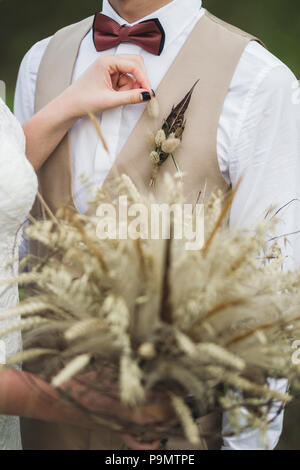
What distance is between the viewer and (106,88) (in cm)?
118

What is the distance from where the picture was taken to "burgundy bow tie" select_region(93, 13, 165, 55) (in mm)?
1227

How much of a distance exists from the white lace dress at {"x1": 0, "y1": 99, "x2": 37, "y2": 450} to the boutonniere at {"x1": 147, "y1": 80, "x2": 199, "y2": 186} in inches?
10.5

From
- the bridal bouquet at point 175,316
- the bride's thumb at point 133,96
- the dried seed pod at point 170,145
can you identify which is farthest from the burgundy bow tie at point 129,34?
the bridal bouquet at point 175,316

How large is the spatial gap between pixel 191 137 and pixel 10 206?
16.4 inches

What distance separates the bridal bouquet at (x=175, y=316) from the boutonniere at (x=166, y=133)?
39 centimetres

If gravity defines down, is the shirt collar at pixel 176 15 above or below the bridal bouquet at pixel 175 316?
above

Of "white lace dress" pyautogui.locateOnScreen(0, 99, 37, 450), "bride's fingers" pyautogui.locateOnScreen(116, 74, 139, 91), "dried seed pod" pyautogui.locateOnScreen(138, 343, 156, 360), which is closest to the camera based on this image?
"dried seed pod" pyautogui.locateOnScreen(138, 343, 156, 360)

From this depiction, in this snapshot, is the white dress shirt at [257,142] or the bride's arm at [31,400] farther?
the white dress shirt at [257,142]

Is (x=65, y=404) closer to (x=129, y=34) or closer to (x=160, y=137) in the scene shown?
(x=160, y=137)

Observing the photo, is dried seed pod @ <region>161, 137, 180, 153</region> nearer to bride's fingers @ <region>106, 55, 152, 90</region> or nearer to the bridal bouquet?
bride's fingers @ <region>106, 55, 152, 90</region>

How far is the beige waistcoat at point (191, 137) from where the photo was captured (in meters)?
1.14

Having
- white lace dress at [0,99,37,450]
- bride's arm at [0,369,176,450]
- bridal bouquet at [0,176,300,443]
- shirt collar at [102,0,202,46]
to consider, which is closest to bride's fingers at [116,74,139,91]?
shirt collar at [102,0,202,46]

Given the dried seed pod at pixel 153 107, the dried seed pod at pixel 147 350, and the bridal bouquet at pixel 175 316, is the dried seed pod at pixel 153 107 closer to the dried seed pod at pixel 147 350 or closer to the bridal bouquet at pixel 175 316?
the bridal bouquet at pixel 175 316
